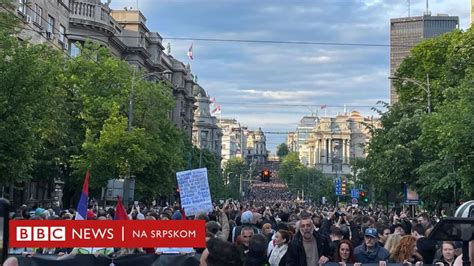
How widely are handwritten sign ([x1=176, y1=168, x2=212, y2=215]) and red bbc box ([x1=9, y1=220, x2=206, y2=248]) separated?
33.4 ft

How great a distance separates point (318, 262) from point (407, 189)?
3625 cm

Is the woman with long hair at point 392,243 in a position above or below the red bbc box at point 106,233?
below

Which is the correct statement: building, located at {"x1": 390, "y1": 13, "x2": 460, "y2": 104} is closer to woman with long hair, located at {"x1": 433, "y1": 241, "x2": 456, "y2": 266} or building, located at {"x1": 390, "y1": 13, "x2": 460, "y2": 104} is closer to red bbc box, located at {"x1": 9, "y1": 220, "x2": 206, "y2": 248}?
woman with long hair, located at {"x1": 433, "y1": 241, "x2": 456, "y2": 266}

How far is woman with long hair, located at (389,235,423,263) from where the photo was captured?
12.4 meters

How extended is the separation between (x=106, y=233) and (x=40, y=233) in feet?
2.06

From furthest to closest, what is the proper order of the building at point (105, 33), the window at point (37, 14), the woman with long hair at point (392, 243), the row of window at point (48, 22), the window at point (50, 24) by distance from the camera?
the window at point (50, 24) → the building at point (105, 33) → the window at point (37, 14) → the row of window at point (48, 22) → the woman with long hair at point (392, 243)

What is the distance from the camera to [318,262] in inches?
457

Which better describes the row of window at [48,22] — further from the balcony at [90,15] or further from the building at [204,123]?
the building at [204,123]

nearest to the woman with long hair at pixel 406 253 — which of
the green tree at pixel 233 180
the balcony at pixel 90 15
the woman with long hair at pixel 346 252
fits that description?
the woman with long hair at pixel 346 252

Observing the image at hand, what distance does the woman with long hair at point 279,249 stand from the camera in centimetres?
1191

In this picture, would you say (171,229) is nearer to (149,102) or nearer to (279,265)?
(279,265)

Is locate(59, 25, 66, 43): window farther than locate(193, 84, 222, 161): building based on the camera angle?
No

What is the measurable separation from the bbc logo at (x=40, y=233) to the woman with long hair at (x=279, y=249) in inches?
159

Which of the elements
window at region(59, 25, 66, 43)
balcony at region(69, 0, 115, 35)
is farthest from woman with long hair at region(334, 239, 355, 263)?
balcony at region(69, 0, 115, 35)
